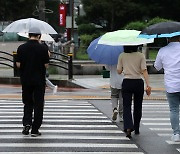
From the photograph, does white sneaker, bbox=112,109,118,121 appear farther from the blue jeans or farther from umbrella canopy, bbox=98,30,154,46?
the blue jeans

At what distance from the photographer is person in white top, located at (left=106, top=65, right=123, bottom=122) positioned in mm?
10719

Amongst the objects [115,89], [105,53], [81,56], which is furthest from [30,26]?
[81,56]

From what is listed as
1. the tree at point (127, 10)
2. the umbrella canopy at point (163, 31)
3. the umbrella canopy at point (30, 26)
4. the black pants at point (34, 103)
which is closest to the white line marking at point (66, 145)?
the black pants at point (34, 103)

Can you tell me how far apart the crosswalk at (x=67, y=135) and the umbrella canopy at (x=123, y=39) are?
1672mm

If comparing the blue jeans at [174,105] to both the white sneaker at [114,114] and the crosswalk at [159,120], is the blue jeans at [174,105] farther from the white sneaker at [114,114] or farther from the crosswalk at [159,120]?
the white sneaker at [114,114]

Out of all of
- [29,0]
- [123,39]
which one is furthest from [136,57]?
[29,0]

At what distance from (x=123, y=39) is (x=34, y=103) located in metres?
2.01

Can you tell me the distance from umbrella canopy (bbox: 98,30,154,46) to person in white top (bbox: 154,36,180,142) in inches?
31.1

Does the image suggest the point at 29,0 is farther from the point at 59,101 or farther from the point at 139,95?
the point at 139,95

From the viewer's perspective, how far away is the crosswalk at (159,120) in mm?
9438

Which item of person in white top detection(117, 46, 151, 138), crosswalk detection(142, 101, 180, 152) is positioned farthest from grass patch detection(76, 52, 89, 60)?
person in white top detection(117, 46, 151, 138)

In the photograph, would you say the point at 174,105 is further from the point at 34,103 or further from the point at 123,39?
the point at 34,103

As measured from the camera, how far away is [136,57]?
9344 millimetres

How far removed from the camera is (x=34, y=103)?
9055 millimetres
